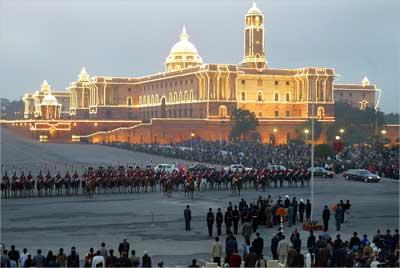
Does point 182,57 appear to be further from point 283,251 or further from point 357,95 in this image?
point 283,251

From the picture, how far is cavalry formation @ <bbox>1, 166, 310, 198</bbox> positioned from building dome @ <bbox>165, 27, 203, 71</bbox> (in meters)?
65.8

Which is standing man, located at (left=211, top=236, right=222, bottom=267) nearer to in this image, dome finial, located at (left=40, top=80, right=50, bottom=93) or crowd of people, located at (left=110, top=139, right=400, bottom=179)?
crowd of people, located at (left=110, top=139, right=400, bottom=179)

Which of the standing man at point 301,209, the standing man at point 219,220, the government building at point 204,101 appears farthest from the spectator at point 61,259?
the government building at point 204,101

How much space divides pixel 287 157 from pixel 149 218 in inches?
1091

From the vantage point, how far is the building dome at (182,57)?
105 m

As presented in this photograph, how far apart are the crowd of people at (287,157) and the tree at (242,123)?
662 inches

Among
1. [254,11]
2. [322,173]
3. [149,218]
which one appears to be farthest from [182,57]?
[149,218]

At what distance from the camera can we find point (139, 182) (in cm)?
3706

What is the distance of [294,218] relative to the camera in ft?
83.5

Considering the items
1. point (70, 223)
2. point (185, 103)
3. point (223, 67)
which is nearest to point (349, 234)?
point (70, 223)

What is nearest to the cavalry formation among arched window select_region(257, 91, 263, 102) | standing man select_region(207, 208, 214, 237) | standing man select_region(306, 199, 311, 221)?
standing man select_region(306, 199, 311, 221)

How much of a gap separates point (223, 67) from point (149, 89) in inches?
839

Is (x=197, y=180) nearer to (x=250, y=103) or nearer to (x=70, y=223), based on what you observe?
(x=70, y=223)

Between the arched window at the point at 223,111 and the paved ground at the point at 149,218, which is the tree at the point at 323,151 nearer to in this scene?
the paved ground at the point at 149,218
